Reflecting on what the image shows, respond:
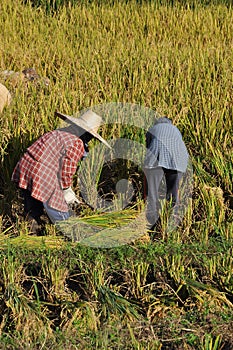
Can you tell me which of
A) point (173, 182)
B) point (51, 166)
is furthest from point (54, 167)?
point (173, 182)

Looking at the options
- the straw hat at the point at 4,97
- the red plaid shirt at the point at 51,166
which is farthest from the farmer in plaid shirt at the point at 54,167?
the straw hat at the point at 4,97

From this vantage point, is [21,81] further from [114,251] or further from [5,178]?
[114,251]

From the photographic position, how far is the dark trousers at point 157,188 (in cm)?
470

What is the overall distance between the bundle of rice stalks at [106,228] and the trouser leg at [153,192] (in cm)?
6

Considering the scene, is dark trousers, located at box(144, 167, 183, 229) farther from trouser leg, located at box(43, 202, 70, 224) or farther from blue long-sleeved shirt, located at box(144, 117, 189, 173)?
trouser leg, located at box(43, 202, 70, 224)

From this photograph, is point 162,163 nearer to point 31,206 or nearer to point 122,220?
point 122,220

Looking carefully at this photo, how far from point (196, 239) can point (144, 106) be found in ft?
4.63

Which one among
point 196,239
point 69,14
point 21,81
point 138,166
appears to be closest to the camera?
point 196,239

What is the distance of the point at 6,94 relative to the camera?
585cm

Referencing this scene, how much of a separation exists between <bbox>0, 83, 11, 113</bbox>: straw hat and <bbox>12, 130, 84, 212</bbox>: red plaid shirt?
3.97ft

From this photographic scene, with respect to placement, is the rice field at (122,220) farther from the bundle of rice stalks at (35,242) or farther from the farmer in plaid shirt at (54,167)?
the farmer in plaid shirt at (54,167)

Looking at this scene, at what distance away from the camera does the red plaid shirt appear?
4508 millimetres

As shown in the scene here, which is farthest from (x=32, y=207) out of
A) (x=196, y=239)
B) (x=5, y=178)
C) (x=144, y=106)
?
(x=144, y=106)

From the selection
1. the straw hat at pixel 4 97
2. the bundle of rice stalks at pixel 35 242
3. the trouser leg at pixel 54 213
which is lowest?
the bundle of rice stalks at pixel 35 242
